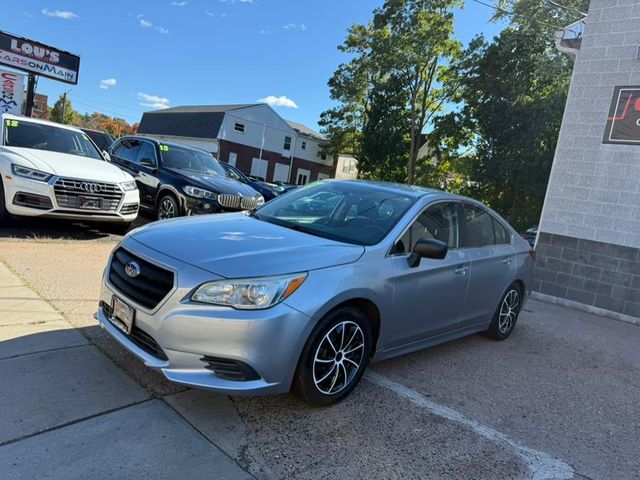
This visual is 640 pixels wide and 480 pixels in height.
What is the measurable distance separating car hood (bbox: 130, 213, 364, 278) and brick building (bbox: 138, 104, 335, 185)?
3419 centimetres

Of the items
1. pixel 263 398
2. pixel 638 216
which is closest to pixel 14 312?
A: pixel 263 398

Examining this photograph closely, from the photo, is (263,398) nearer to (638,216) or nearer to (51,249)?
(51,249)

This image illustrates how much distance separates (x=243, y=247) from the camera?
3.07 metres

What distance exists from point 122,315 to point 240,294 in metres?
0.92

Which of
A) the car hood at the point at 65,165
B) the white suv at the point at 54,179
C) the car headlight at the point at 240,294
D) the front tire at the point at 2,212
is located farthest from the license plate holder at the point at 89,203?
the car headlight at the point at 240,294

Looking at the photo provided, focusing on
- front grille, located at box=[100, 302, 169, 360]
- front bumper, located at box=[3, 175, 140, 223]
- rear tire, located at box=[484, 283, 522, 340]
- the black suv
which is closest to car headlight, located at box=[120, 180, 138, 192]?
front bumper, located at box=[3, 175, 140, 223]

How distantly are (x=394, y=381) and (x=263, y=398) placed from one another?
117 cm

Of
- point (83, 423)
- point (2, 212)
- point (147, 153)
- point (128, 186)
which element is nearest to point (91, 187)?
point (128, 186)

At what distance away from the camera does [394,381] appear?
388 cm

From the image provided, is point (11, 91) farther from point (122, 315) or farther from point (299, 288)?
Answer: point (299, 288)

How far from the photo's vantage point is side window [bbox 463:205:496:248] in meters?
4.53

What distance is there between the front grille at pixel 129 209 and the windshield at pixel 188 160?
6.23ft

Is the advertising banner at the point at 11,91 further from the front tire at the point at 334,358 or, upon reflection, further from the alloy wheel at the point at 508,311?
the front tire at the point at 334,358

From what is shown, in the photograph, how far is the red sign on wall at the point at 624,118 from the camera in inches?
311
